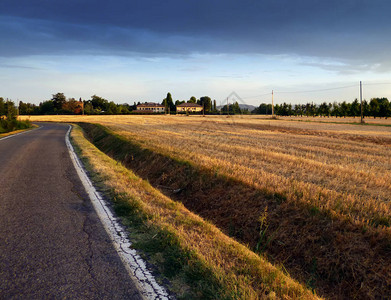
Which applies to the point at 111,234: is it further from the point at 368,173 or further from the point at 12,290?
the point at 368,173

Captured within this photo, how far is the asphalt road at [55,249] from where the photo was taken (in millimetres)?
3344

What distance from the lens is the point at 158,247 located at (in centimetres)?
444

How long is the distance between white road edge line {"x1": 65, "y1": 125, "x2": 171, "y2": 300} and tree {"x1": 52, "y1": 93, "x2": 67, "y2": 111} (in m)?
129

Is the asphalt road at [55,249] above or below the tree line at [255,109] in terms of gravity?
below

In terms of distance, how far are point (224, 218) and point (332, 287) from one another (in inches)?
107

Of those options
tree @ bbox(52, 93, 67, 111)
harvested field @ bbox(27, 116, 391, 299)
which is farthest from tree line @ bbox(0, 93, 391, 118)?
harvested field @ bbox(27, 116, 391, 299)

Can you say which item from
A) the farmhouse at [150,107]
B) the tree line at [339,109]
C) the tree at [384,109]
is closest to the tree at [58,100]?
the farmhouse at [150,107]

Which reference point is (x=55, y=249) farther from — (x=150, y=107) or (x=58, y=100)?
(x=150, y=107)

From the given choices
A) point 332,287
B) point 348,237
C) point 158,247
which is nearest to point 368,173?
point 348,237

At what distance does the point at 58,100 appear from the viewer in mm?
125375

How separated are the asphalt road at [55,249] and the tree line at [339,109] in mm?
104081

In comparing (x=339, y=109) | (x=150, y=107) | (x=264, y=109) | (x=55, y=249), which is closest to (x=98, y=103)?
(x=150, y=107)

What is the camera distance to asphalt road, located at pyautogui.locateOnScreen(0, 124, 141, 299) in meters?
3.34

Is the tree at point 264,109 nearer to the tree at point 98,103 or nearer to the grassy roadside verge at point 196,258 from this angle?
the tree at point 98,103
